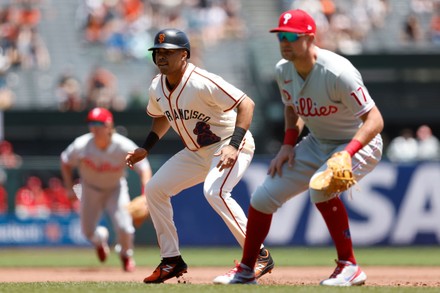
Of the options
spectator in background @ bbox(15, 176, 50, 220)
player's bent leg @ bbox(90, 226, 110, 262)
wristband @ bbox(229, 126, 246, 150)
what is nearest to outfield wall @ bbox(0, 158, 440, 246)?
spectator in background @ bbox(15, 176, 50, 220)

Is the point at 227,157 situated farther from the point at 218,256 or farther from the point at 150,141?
the point at 218,256

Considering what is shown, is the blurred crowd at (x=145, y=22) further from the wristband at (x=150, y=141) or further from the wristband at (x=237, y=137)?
the wristband at (x=237, y=137)

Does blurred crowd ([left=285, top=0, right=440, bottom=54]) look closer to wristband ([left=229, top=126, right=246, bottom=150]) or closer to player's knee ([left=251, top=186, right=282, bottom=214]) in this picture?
wristband ([left=229, top=126, right=246, bottom=150])

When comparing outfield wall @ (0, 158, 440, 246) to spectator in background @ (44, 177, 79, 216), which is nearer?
outfield wall @ (0, 158, 440, 246)

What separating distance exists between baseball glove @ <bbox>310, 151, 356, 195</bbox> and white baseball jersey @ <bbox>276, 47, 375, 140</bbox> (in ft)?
1.13

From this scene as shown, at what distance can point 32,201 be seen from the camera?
51.0 ft

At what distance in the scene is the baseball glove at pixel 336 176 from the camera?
6520 millimetres

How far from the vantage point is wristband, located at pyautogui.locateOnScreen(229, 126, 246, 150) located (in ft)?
23.5

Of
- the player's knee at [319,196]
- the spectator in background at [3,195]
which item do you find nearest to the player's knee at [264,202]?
the player's knee at [319,196]

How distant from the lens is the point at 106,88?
736 inches

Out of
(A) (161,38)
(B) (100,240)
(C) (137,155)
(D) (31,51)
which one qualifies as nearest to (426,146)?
(B) (100,240)

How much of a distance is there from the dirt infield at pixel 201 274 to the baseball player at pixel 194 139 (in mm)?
1162

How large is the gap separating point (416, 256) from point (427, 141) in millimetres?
3736

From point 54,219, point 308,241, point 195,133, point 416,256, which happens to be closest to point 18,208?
point 54,219
